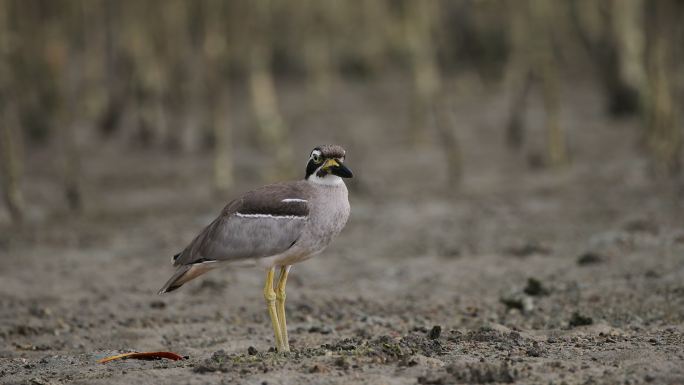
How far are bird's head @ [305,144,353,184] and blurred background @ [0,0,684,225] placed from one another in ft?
29.7

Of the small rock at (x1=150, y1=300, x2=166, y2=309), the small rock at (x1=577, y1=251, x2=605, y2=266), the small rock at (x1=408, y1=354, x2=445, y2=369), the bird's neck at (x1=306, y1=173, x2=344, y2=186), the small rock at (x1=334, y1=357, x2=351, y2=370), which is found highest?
the bird's neck at (x1=306, y1=173, x2=344, y2=186)

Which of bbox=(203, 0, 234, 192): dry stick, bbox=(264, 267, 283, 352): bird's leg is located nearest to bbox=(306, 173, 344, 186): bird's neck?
bbox=(264, 267, 283, 352): bird's leg

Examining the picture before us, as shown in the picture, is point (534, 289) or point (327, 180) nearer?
point (327, 180)

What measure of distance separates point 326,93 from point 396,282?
61.3ft

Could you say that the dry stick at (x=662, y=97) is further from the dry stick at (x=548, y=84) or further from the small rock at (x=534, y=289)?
the small rock at (x=534, y=289)

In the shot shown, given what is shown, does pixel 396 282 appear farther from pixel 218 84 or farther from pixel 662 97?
Result: pixel 218 84

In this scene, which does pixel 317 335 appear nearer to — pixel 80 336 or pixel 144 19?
pixel 80 336

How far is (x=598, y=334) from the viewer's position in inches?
306

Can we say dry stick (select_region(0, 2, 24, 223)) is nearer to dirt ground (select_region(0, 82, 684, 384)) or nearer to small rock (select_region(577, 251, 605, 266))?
dirt ground (select_region(0, 82, 684, 384))

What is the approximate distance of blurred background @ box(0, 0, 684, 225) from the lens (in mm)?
18344

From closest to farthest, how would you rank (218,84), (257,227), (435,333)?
(257,227)
(435,333)
(218,84)

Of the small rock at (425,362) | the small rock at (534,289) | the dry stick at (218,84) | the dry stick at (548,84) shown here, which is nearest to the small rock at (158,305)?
the small rock at (534,289)

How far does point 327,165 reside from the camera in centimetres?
733

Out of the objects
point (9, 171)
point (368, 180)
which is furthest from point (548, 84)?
point (9, 171)
